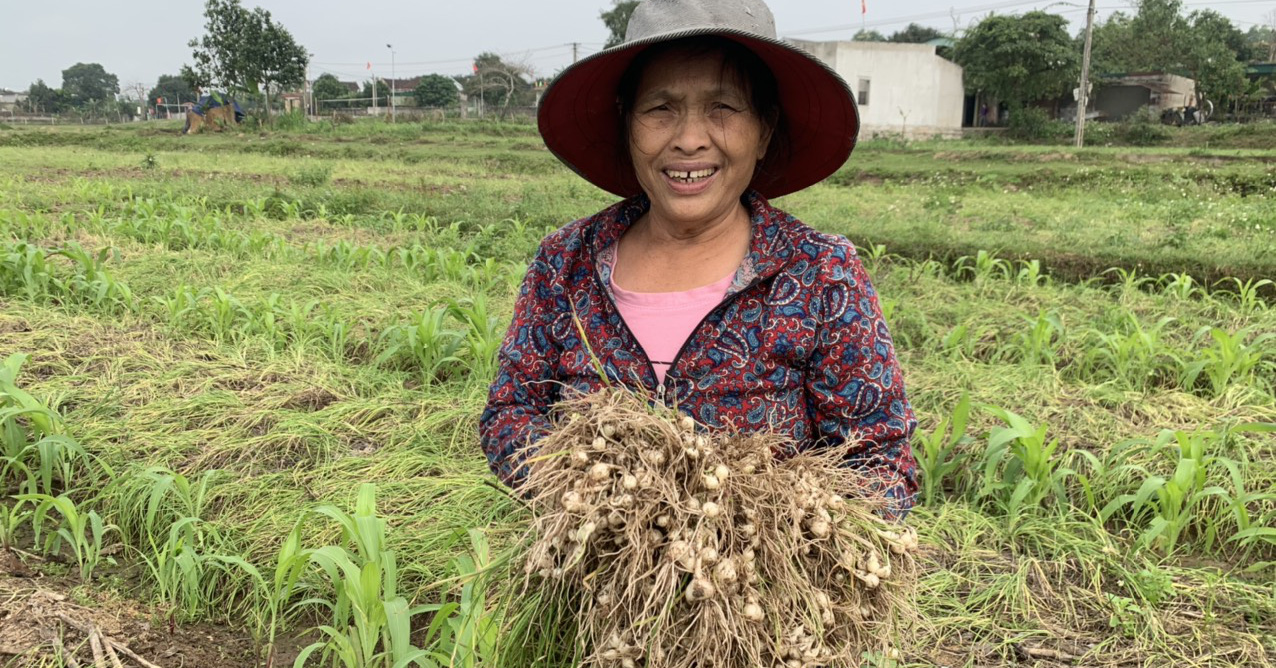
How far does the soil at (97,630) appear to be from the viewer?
64.9 inches

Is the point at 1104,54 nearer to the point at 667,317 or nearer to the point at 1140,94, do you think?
the point at 1140,94

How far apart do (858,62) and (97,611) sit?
27019 mm

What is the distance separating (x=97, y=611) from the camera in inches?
71.2

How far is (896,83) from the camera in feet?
86.6

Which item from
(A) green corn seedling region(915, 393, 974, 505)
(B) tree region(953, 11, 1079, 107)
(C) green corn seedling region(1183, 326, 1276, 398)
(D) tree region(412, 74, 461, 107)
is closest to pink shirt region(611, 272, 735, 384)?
(A) green corn seedling region(915, 393, 974, 505)

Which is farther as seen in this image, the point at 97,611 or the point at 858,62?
the point at 858,62

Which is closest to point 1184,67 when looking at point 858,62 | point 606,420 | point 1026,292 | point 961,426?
point 858,62

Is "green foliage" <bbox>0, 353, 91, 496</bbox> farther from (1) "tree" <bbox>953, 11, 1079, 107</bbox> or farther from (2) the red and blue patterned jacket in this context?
(1) "tree" <bbox>953, 11, 1079, 107</bbox>

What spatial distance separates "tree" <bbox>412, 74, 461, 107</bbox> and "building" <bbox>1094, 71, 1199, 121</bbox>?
31915mm

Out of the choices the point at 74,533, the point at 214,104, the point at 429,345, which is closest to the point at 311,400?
the point at 429,345

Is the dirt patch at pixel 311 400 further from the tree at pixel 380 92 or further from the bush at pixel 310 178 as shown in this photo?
Result: the tree at pixel 380 92

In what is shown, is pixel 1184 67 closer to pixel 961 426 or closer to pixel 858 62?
pixel 858 62

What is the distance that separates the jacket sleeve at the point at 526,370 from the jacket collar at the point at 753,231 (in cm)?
11

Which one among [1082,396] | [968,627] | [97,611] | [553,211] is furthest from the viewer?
[553,211]
